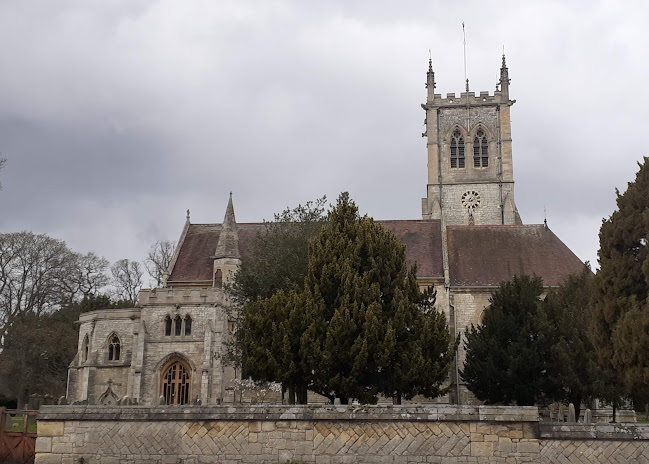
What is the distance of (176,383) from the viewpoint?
109 ft

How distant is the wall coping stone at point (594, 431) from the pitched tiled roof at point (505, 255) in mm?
24173

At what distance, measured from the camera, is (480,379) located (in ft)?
96.3

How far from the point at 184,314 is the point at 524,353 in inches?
639

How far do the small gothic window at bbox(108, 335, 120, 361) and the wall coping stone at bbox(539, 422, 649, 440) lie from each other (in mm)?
26295

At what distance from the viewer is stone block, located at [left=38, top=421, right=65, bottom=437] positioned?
14469 mm

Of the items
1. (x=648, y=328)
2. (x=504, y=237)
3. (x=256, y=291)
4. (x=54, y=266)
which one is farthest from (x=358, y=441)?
(x=54, y=266)

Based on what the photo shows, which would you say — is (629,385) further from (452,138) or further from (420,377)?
(452,138)

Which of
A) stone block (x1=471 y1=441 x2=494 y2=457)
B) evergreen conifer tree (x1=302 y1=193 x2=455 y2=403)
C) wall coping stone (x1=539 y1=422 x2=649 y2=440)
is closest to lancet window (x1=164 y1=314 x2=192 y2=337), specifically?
evergreen conifer tree (x1=302 y1=193 x2=455 y2=403)

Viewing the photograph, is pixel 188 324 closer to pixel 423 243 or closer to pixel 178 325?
pixel 178 325

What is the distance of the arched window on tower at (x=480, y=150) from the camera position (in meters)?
53.7

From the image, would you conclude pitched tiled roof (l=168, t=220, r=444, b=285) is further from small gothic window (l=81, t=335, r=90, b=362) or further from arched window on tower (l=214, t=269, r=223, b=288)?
small gothic window (l=81, t=335, r=90, b=362)

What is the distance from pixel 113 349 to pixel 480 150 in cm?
3256

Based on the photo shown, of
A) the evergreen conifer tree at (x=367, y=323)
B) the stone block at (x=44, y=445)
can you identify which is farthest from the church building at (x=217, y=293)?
the stone block at (x=44, y=445)

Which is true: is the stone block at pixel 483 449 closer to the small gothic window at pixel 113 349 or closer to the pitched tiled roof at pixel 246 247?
the pitched tiled roof at pixel 246 247
